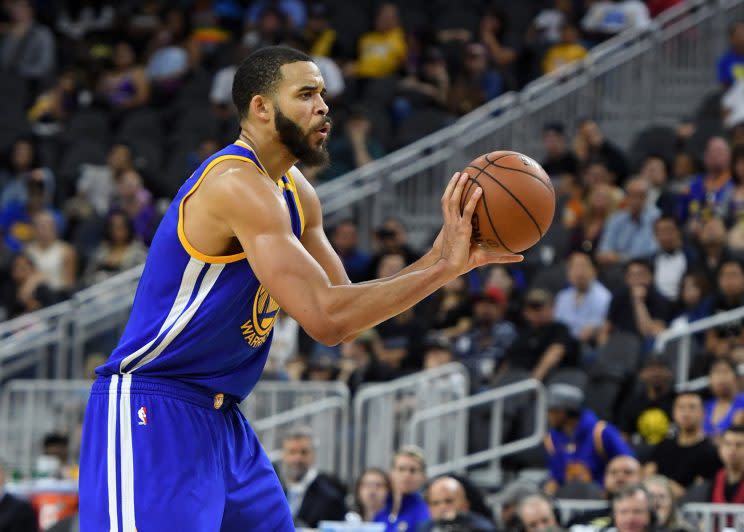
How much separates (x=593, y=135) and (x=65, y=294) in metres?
5.23

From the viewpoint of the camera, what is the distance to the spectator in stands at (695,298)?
11297 mm

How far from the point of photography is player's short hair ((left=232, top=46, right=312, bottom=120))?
4.46 meters

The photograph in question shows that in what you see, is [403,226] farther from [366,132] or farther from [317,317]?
[317,317]

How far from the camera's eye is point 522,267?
43.3ft

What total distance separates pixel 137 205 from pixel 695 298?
5.79m

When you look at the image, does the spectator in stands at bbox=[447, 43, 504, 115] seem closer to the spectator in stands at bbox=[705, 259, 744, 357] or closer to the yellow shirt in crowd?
the yellow shirt in crowd

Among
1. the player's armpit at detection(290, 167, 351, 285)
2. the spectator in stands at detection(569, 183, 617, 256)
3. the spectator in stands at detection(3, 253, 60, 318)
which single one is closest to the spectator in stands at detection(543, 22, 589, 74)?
the spectator in stands at detection(569, 183, 617, 256)

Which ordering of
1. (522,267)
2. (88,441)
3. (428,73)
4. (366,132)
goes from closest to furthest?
1. (88,441)
2. (522,267)
3. (366,132)
4. (428,73)

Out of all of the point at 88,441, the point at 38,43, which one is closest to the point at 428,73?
the point at 38,43

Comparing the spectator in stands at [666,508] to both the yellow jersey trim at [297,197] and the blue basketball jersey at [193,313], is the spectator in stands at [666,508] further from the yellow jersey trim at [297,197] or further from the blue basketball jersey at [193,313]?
the blue basketball jersey at [193,313]

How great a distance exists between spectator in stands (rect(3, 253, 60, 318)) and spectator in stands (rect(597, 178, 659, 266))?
16.4ft

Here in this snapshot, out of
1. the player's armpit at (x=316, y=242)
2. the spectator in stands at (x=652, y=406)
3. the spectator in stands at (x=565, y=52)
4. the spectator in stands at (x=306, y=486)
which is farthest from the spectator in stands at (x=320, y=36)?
the player's armpit at (x=316, y=242)

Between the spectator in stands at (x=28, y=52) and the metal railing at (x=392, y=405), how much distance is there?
813cm

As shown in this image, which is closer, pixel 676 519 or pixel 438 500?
pixel 676 519
